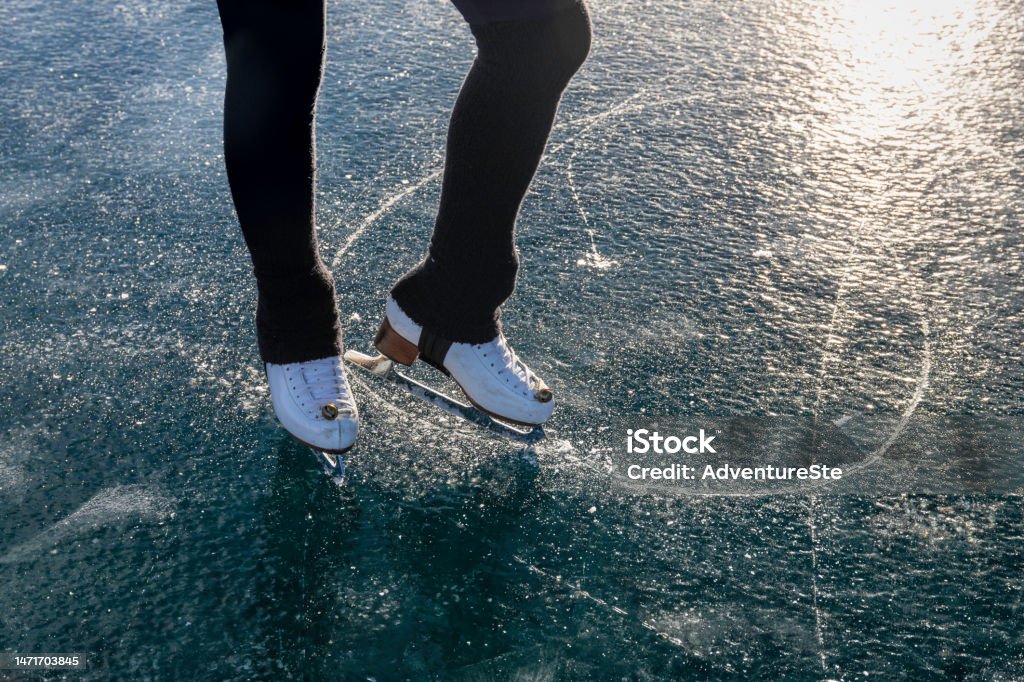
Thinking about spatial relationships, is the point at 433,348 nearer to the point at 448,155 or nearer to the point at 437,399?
the point at 437,399

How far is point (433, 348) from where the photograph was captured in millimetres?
1951

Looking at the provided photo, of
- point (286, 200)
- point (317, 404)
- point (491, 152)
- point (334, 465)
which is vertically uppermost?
point (491, 152)

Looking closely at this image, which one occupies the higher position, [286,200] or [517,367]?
[286,200]

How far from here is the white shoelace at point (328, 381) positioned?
6.03 ft

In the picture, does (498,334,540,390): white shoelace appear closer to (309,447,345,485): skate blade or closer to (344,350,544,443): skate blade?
(344,350,544,443): skate blade

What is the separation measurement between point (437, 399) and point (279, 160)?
0.54 m

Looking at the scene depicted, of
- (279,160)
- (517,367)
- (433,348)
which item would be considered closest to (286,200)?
(279,160)

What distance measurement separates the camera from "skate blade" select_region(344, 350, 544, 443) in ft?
6.40

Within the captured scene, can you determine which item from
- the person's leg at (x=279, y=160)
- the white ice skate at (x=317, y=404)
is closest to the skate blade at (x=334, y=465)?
the white ice skate at (x=317, y=404)

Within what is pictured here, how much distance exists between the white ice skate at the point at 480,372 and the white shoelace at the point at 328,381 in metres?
0.12

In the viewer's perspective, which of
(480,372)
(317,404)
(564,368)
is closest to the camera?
(317,404)

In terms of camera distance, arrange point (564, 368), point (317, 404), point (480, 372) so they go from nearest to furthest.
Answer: point (317, 404)
point (480, 372)
point (564, 368)

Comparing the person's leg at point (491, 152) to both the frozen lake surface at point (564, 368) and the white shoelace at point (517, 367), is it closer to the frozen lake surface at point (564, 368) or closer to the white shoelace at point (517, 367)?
the white shoelace at point (517, 367)

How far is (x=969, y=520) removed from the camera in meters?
1.78
